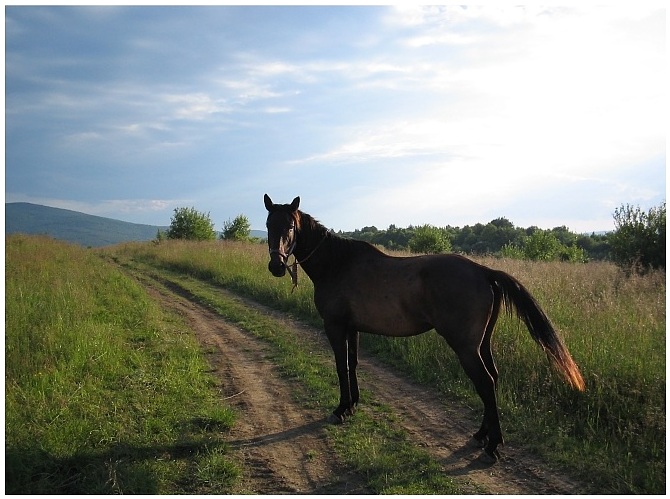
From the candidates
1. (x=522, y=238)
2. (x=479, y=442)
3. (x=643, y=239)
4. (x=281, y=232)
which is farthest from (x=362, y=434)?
(x=522, y=238)

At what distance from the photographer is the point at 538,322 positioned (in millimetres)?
4723

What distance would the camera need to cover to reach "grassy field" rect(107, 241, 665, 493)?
4.12 meters

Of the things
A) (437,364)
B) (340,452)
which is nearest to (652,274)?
(437,364)

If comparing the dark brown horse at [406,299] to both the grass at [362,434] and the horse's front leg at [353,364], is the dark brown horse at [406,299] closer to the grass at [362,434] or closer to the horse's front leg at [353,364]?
the horse's front leg at [353,364]

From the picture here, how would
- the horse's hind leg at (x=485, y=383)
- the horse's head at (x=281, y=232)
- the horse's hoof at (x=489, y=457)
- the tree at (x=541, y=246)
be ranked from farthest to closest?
the tree at (x=541, y=246) → the horse's head at (x=281, y=232) → the horse's hind leg at (x=485, y=383) → the horse's hoof at (x=489, y=457)

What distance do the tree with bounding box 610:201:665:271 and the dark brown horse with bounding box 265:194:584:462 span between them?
935cm

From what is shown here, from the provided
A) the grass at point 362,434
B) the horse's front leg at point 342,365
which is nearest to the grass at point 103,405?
the grass at point 362,434

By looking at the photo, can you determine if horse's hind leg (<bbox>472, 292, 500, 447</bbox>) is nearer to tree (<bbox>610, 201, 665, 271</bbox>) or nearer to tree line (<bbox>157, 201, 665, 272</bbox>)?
tree line (<bbox>157, 201, 665, 272</bbox>)

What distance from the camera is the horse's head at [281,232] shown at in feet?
16.7

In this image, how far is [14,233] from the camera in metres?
20.4

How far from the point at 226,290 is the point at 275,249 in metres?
9.88

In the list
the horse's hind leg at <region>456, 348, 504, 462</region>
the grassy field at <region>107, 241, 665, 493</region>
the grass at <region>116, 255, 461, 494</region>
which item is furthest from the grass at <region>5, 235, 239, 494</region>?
the grassy field at <region>107, 241, 665, 493</region>

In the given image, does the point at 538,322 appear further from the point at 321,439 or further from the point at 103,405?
the point at 103,405

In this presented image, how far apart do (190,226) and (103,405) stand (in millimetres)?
36902
